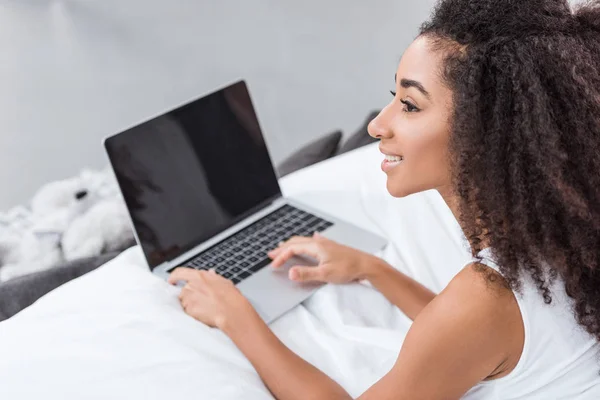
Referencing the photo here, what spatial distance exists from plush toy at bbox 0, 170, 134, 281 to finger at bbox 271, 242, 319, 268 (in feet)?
1.30

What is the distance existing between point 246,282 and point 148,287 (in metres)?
0.19

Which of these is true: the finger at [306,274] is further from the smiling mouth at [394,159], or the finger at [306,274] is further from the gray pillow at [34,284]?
the gray pillow at [34,284]

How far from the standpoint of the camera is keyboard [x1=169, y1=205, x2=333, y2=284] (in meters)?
1.40

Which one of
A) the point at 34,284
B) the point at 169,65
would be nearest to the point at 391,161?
the point at 34,284

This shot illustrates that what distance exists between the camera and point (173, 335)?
1123 millimetres

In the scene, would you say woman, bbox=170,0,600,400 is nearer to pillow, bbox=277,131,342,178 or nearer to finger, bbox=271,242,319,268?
finger, bbox=271,242,319,268

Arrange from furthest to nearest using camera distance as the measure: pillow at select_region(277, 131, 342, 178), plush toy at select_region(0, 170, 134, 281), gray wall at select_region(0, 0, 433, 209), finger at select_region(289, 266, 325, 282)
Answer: gray wall at select_region(0, 0, 433, 209)
pillow at select_region(277, 131, 342, 178)
plush toy at select_region(0, 170, 134, 281)
finger at select_region(289, 266, 325, 282)

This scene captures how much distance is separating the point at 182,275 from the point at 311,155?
72 centimetres

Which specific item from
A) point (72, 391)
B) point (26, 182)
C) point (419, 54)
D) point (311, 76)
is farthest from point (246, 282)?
point (311, 76)

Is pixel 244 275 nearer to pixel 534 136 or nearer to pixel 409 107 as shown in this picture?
pixel 409 107

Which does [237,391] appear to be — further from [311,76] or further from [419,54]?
[311,76]

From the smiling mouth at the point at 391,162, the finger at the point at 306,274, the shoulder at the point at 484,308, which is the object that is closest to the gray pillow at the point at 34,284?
the finger at the point at 306,274

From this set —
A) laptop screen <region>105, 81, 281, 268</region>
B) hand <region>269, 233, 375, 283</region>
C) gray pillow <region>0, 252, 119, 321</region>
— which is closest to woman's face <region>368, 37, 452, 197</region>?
hand <region>269, 233, 375, 283</region>

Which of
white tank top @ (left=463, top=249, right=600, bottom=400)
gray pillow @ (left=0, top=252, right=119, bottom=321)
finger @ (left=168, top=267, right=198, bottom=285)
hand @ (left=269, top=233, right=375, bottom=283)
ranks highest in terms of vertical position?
gray pillow @ (left=0, top=252, right=119, bottom=321)
